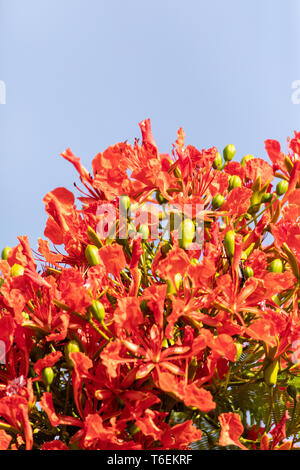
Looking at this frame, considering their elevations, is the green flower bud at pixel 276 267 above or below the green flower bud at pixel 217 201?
below

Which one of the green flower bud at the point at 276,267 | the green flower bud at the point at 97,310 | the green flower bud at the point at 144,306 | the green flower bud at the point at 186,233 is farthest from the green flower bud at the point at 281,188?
the green flower bud at the point at 97,310

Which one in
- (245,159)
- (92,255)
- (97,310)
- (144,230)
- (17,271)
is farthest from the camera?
(245,159)

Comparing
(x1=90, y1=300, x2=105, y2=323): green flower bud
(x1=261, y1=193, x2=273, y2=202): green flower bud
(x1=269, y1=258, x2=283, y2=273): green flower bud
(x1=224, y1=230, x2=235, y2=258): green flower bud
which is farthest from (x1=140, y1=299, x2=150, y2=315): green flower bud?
(x1=261, y1=193, x2=273, y2=202): green flower bud

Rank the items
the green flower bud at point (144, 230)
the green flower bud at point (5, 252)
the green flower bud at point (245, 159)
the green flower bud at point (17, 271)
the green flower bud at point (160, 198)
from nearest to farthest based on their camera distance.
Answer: the green flower bud at point (17, 271) < the green flower bud at point (144, 230) < the green flower bud at point (160, 198) < the green flower bud at point (5, 252) < the green flower bud at point (245, 159)

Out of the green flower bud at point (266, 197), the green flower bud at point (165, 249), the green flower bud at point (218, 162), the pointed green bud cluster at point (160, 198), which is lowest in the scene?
the green flower bud at point (165, 249)

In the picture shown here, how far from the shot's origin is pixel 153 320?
1.80 metres

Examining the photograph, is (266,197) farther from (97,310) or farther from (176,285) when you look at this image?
(97,310)

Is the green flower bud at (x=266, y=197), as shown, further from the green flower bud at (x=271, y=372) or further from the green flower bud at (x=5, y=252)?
the green flower bud at (x=5, y=252)

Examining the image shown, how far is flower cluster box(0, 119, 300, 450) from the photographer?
1.64m

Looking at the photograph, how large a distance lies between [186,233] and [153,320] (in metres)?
0.32

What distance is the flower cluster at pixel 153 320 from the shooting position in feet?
5.37

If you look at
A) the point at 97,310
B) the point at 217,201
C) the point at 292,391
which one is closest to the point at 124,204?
the point at 217,201

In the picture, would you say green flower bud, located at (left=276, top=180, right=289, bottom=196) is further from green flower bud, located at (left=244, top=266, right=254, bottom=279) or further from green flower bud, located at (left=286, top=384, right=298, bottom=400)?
green flower bud, located at (left=286, top=384, right=298, bottom=400)
